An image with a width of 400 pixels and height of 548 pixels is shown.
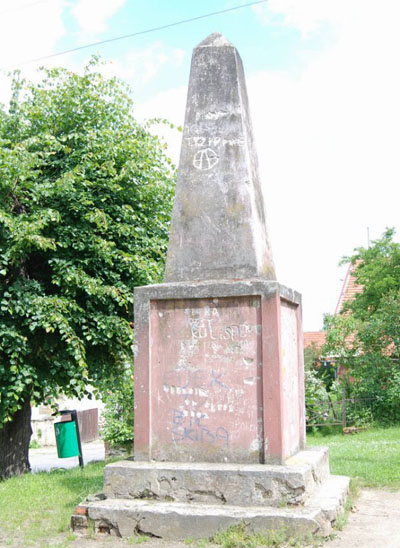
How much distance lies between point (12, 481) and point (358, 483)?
5.22 meters

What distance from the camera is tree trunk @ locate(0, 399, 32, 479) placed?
10.6 m

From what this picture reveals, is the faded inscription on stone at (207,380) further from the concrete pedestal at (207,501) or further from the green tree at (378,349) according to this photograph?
the green tree at (378,349)

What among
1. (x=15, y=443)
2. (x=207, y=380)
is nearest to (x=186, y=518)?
(x=207, y=380)

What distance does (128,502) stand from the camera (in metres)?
5.88

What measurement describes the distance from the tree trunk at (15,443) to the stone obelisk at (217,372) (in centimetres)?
503

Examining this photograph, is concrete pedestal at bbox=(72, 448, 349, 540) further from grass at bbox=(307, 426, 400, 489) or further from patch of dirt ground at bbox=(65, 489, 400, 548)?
grass at bbox=(307, 426, 400, 489)

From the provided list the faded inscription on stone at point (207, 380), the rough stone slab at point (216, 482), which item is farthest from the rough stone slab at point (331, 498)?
the faded inscription on stone at point (207, 380)

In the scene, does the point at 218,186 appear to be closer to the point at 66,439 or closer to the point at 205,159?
the point at 205,159

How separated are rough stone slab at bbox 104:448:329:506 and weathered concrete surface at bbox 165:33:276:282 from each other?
1920 mm

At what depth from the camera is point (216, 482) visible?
572cm

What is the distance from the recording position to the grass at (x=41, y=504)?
6.05m

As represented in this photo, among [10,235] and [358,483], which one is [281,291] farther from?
[10,235]

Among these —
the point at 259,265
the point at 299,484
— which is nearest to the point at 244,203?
the point at 259,265

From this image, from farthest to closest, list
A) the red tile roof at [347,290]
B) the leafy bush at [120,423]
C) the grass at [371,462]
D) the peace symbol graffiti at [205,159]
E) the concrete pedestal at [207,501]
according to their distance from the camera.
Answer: the red tile roof at [347,290], the leafy bush at [120,423], the grass at [371,462], the peace symbol graffiti at [205,159], the concrete pedestal at [207,501]
